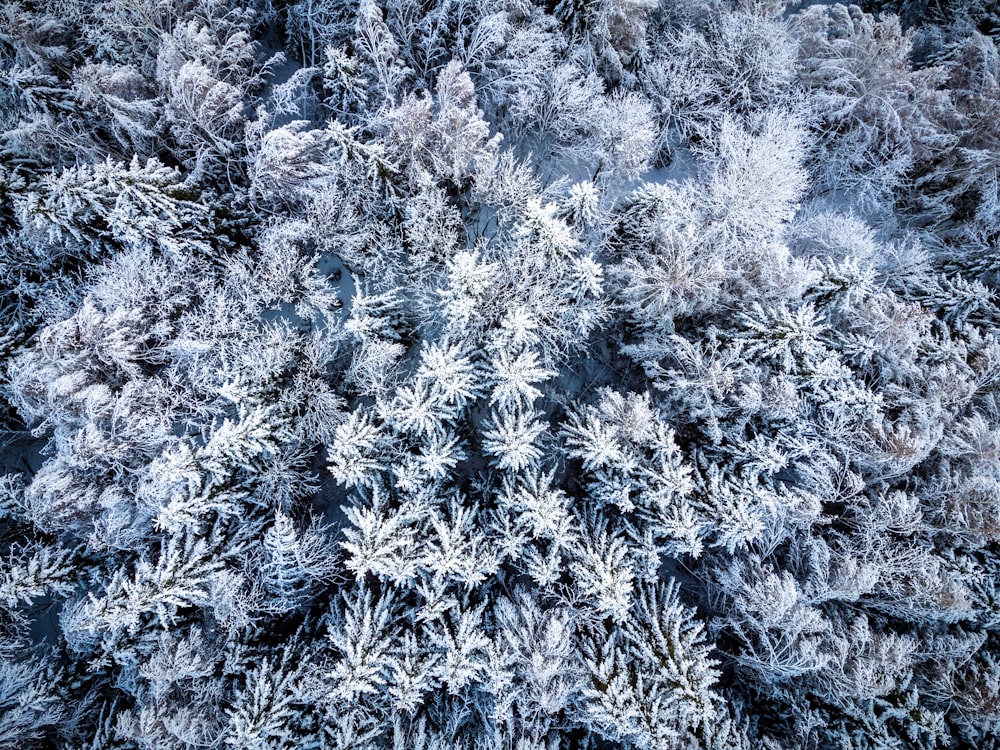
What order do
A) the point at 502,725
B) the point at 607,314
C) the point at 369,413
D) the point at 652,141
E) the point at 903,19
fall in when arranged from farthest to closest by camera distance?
the point at 903,19
the point at 652,141
the point at 607,314
the point at 369,413
the point at 502,725

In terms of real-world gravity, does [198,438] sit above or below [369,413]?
below

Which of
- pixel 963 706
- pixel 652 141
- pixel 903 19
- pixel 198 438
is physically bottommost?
pixel 963 706

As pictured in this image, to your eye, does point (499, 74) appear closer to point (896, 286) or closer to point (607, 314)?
point (607, 314)

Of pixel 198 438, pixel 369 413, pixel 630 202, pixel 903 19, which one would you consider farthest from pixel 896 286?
pixel 198 438

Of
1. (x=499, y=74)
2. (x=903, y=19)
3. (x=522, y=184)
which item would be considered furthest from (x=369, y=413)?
(x=903, y=19)

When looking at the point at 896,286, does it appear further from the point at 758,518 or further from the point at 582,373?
the point at 582,373

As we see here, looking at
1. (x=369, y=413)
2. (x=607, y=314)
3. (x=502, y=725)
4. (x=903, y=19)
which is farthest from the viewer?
(x=903, y=19)

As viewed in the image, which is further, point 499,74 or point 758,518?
point 499,74
